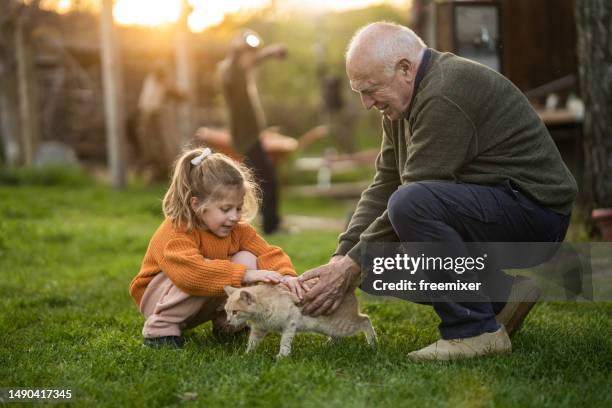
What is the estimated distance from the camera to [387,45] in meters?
3.27

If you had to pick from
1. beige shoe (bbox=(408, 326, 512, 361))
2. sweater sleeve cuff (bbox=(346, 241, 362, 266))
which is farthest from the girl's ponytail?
beige shoe (bbox=(408, 326, 512, 361))

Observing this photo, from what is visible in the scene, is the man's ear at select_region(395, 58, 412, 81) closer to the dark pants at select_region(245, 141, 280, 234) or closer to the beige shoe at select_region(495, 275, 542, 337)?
the beige shoe at select_region(495, 275, 542, 337)

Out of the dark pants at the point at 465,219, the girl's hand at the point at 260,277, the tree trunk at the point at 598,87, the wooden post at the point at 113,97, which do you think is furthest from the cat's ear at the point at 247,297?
the wooden post at the point at 113,97

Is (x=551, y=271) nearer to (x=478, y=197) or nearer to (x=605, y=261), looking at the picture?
(x=605, y=261)

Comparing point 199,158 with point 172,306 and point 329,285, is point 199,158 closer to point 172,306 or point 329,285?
point 172,306

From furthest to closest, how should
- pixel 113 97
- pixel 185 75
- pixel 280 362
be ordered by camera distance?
pixel 185 75, pixel 113 97, pixel 280 362

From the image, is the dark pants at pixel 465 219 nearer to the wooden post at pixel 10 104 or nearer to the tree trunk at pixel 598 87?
the tree trunk at pixel 598 87

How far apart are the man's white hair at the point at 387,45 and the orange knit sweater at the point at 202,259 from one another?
106 cm

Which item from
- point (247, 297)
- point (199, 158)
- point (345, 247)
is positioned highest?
point (199, 158)

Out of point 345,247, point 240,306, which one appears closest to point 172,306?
point 240,306

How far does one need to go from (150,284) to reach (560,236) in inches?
76.8

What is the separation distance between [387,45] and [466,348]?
134cm

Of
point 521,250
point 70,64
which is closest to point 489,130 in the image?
point 521,250

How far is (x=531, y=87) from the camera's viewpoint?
34.4 ft
